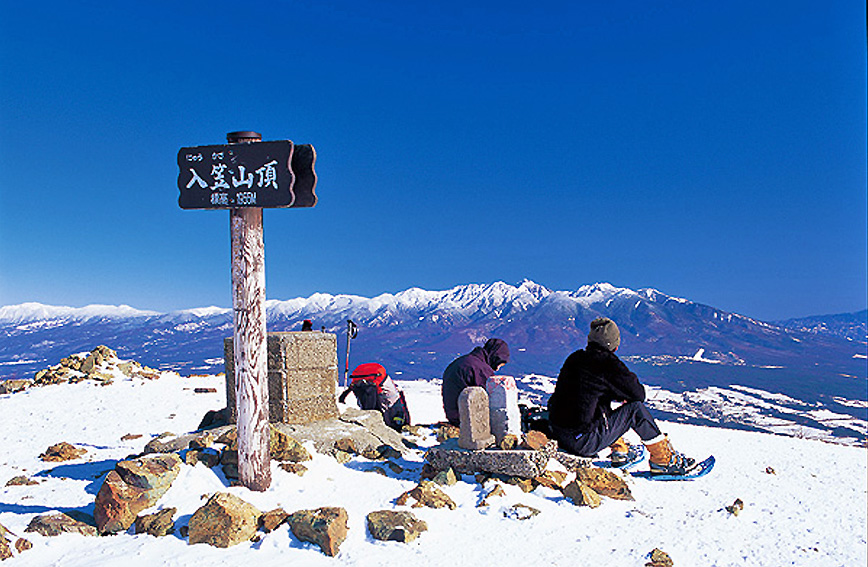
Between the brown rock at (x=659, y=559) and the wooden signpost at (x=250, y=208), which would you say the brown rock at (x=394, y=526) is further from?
the brown rock at (x=659, y=559)

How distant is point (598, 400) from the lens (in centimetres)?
638

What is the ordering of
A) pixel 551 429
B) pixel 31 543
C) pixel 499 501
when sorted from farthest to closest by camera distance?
pixel 551 429
pixel 499 501
pixel 31 543

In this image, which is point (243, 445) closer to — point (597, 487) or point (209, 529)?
point (209, 529)

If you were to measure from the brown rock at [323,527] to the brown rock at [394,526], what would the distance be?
271 millimetres

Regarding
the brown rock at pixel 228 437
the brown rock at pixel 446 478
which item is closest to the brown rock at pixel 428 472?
the brown rock at pixel 446 478

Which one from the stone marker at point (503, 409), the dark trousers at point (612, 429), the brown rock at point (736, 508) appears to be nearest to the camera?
the brown rock at point (736, 508)

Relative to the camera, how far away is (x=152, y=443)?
7.71 m

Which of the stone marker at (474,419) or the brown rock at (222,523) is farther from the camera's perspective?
the stone marker at (474,419)

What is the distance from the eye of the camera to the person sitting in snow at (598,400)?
20.3 feet

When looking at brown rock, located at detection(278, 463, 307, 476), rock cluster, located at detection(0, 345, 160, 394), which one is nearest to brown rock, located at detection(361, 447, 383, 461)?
brown rock, located at detection(278, 463, 307, 476)

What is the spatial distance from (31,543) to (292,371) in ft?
13.7

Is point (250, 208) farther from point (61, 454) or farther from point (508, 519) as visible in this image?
point (61, 454)

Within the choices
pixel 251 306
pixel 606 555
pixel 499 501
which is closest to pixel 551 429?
pixel 499 501

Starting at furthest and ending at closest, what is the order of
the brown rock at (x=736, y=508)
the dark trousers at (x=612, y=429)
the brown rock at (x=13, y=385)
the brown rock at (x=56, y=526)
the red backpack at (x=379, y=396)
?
the brown rock at (x=13, y=385)
the red backpack at (x=379, y=396)
the dark trousers at (x=612, y=429)
the brown rock at (x=736, y=508)
the brown rock at (x=56, y=526)
